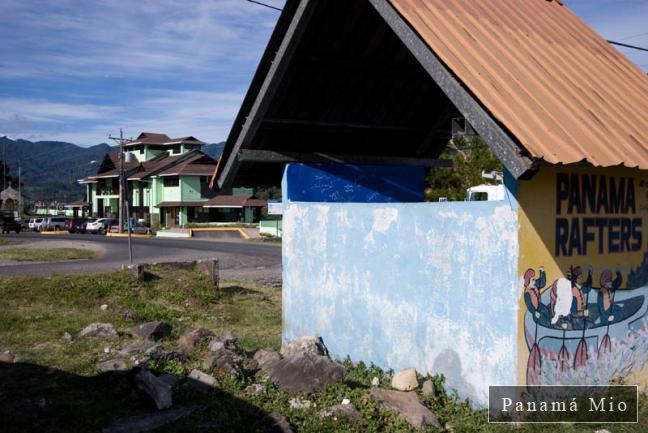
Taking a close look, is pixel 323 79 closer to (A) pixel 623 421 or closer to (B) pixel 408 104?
(B) pixel 408 104

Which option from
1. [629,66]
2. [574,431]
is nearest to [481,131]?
[574,431]

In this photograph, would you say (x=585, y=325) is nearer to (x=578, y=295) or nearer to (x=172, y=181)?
(x=578, y=295)

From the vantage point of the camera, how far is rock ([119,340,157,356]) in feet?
26.7

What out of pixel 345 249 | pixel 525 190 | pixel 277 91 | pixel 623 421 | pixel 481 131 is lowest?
pixel 623 421

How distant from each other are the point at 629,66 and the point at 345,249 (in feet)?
15.5

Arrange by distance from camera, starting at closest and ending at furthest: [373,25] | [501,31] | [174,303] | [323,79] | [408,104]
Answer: [501,31]
[373,25]
[323,79]
[408,104]
[174,303]

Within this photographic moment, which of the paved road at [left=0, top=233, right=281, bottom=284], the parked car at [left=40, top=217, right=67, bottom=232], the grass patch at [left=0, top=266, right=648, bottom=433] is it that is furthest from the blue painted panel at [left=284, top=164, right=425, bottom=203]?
the parked car at [left=40, top=217, right=67, bottom=232]

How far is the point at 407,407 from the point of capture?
6012 millimetres

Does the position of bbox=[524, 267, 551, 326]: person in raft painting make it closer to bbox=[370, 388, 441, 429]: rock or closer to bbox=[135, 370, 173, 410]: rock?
bbox=[370, 388, 441, 429]: rock

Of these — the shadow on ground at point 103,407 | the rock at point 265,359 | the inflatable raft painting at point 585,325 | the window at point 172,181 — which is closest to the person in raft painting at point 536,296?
the inflatable raft painting at point 585,325

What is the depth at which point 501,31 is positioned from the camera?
7520mm

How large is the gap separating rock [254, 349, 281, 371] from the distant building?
52.2m

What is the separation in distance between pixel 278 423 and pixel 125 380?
2.08 m

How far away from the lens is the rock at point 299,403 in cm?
614
